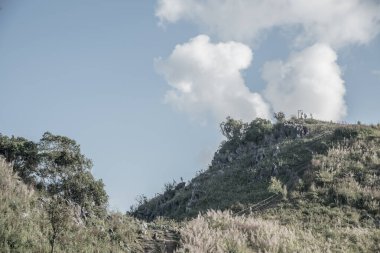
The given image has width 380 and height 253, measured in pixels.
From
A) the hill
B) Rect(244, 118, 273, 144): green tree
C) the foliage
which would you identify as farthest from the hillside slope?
the foliage

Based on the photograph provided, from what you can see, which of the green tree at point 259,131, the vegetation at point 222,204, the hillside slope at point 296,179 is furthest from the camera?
the green tree at point 259,131

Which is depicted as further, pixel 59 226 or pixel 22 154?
pixel 22 154

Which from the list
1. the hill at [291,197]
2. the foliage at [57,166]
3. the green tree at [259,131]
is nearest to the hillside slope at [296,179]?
the hill at [291,197]

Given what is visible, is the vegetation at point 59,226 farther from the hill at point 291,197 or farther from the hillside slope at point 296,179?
the hillside slope at point 296,179

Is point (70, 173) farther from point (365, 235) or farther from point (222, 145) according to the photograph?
point (222, 145)

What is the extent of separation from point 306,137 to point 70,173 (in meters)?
32.8

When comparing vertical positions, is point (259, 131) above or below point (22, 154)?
above

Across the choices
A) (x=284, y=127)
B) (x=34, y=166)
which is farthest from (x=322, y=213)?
(x=284, y=127)

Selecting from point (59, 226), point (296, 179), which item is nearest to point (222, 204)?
point (296, 179)

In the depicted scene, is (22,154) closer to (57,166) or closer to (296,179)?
(57,166)

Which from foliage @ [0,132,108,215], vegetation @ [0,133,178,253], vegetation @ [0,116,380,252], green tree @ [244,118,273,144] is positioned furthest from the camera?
green tree @ [244,118,273,144]

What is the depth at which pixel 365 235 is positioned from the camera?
22.5 m

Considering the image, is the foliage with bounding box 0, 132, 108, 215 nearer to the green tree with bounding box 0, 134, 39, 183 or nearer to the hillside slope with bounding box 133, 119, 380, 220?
the green tree with bounding box 0, 134, 39, 183

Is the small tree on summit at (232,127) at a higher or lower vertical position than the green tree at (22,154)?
higher
